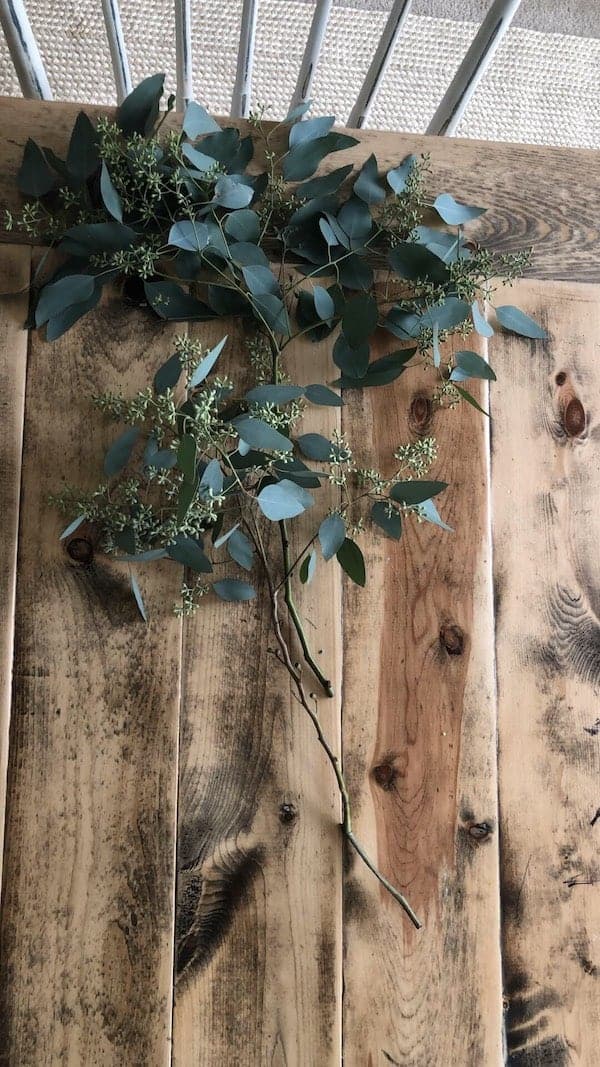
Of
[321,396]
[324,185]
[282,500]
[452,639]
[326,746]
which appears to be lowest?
[326,746]

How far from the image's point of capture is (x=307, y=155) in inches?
33.7

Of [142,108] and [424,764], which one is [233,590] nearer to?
[424,764]

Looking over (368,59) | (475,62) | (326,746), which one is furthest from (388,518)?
(368,59)

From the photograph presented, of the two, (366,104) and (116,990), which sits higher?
(366,104)

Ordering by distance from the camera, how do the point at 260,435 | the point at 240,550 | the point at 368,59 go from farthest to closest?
the point at 368,59 → the point at 240,550 → the point at 260,435

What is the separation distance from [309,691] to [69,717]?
0.25 m

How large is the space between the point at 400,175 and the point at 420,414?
9.9 inches

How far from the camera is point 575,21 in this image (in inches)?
54.4

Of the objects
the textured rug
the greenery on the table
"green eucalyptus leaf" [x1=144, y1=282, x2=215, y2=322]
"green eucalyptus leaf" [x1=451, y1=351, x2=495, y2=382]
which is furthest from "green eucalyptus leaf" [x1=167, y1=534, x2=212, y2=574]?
the textured rug

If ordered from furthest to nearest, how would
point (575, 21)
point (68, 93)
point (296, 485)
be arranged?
point (575, 21)
point (68, 93)
point (296, 485)

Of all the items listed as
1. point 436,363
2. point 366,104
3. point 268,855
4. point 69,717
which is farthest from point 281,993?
point 366,104

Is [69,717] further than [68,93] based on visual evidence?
No

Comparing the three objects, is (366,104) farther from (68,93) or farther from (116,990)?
(116,990)

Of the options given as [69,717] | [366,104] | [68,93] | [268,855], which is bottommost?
[268,855]
